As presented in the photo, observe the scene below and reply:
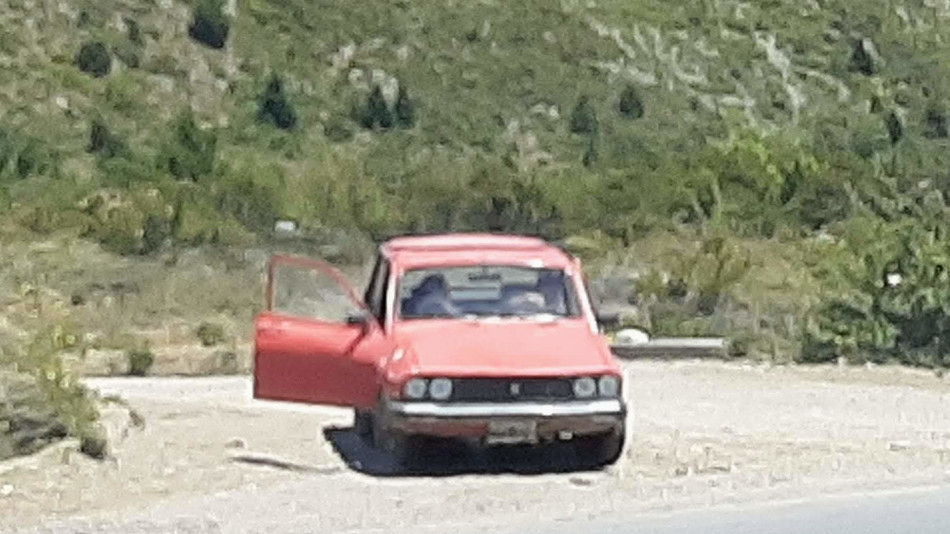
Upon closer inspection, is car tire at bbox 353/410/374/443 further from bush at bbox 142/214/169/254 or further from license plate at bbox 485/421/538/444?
bush at bbox 142/214/169/254

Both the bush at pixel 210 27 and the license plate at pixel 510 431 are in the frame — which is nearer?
the license plate at pixel 510 431

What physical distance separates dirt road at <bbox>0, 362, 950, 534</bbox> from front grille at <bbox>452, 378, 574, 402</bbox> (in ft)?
1.74

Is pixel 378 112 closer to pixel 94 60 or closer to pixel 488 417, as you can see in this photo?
pixel 94 60

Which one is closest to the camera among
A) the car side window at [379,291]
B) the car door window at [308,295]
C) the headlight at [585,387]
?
the headlight at [585,387]

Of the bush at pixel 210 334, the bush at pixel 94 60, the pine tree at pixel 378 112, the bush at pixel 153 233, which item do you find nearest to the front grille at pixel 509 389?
the bush at pixel 210 334

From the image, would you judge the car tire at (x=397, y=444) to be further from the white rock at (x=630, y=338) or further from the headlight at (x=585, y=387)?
the white rock at (x=630, y=338)

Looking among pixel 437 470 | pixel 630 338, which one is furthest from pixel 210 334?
pixel 437 470

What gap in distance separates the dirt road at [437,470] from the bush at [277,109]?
37.2 meters

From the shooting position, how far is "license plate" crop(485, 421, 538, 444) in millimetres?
13711

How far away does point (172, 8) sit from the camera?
6350 cm

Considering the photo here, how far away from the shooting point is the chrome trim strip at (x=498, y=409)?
13719 mm

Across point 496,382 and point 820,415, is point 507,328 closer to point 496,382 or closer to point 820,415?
point 496,382

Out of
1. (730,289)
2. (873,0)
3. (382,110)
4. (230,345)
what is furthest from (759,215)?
(873,0)

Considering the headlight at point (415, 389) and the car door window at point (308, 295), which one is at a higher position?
the headlight at point (415, 389)
